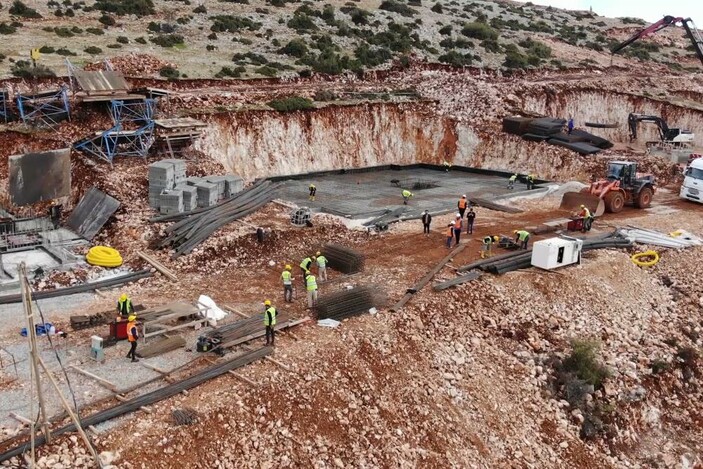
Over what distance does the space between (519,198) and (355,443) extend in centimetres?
1980

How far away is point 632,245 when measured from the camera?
2439 centimetres

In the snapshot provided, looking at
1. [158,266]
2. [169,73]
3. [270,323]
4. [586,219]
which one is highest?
[169,73]

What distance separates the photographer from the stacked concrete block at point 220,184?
80.7ft

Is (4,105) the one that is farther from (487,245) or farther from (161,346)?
(487,245)

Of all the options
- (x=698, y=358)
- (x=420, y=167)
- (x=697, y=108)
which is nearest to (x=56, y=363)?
(x=698, y=358)

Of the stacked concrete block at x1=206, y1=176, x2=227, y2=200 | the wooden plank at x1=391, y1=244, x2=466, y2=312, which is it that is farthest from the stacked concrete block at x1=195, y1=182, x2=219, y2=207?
the wooden plank at x1=391, y1=244, x2=466, y2=312

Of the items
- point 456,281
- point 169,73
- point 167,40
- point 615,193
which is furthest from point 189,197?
point 167,40

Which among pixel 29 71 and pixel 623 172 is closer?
pixel 623 172

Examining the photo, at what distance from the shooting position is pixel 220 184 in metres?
24.8

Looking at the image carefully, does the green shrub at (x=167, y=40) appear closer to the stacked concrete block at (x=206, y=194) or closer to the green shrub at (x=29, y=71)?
the green shrub at (x=29, y=71)

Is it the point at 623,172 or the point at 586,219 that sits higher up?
the point at 623,172

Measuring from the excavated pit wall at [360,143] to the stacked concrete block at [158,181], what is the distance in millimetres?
7638

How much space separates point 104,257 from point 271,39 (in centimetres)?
3251

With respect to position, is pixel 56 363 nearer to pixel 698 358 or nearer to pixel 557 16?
pixel 698 358
